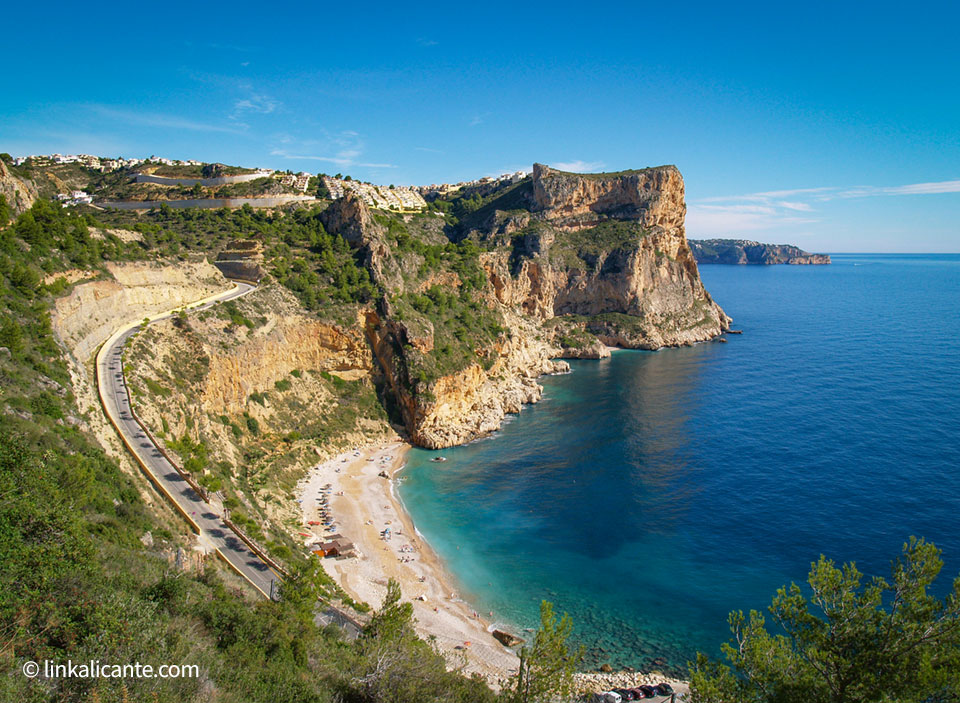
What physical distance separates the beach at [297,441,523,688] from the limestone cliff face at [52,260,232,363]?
16.1m

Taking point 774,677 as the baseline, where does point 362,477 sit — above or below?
below

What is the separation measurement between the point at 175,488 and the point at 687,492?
3236 centimetres

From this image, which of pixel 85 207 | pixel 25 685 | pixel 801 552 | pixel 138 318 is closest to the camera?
pixel 25 685

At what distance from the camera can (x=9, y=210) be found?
33.5m

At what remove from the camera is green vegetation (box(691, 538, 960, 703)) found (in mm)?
11953

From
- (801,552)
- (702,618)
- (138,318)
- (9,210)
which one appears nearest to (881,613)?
(702,618)

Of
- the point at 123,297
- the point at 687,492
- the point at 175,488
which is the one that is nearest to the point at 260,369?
the point at 123,297

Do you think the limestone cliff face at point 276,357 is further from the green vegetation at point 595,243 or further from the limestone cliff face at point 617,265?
the green vegetation at point 595,243

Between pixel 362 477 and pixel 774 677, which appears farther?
pixel 362 477

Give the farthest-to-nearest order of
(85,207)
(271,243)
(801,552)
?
(85,207)
(271,243)
(801,552)

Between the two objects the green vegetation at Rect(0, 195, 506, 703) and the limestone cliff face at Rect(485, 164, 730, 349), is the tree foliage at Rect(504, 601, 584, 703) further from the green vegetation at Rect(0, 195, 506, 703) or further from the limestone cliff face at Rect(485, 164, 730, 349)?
the limestone cliff face at Rect(485, 164, 730, 349)

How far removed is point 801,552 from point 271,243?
53665mm

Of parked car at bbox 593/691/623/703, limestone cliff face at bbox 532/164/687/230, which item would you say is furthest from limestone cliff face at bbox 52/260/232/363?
limestone cliff face at bbox 532/164/687/230

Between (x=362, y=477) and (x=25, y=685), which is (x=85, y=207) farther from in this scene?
(x=25, y=685)
